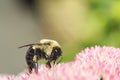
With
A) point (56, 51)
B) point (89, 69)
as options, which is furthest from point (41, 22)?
point (89, 69)

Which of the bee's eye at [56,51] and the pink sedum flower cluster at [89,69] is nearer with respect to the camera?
the pink sedum flower cluster at [89,69]

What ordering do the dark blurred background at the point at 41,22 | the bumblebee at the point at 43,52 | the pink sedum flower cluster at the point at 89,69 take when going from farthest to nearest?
1. the dark blurred background at the point at 41,22
2. the bumblebee at the point at 43,52
3. the pink sedum flower cluster at the point at 89,69

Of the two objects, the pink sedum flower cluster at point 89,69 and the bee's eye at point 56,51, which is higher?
the bee's eye at point 56,51

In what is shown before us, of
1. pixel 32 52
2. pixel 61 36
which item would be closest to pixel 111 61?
pixel 32 52

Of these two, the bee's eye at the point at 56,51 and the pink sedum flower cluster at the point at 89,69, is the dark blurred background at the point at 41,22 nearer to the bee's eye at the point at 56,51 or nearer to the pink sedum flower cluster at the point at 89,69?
the bee's eye at the point at 56,51

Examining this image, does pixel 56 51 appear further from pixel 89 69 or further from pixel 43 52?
pixel 89 69

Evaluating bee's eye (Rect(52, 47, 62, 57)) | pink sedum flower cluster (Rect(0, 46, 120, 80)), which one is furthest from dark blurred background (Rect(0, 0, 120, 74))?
pink sedum flower cluster (Rect(0, 46, 120, 80))

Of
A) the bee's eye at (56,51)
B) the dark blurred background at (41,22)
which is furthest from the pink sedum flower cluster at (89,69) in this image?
the dark blurred background at (41,22)
